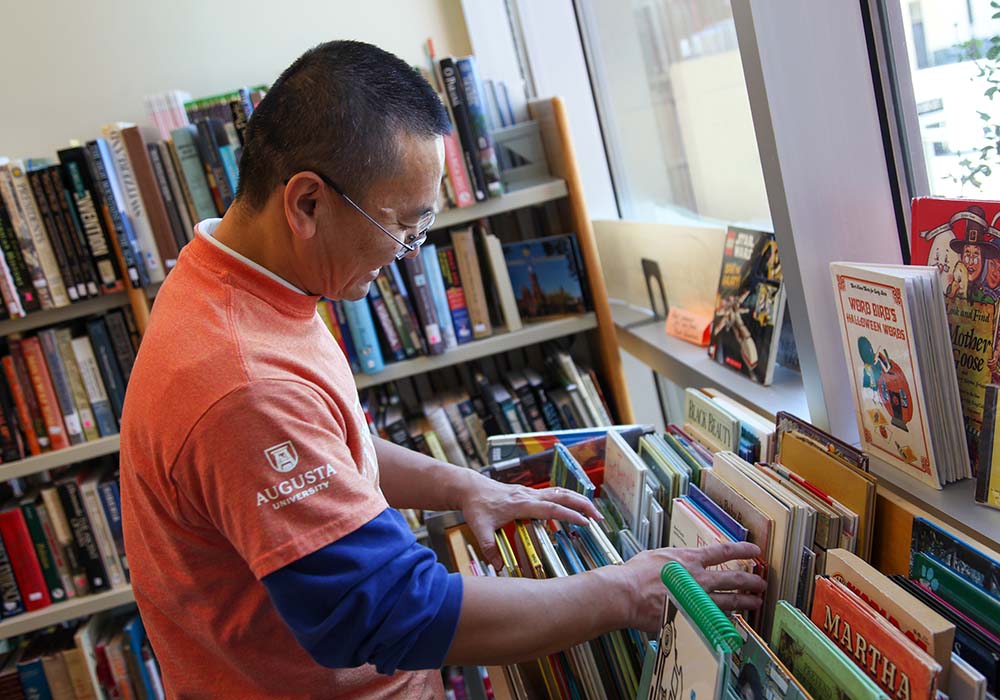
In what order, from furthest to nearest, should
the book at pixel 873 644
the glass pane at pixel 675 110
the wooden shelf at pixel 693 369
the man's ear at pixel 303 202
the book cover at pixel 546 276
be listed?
the book cover at pixel 546 276, the glass pane at pixel 675 110, the wooden shelf at pixel 693 369, the man's ear at pixel 303 202, the book at pixel 873 644

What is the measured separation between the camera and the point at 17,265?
2092 mm

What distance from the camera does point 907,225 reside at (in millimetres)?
1234

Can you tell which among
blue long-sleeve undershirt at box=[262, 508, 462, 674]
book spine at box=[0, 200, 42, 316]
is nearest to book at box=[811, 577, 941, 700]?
blue long-sleeve undershirt at box=[262, 508, 462, 674]

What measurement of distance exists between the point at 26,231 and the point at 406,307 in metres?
0.99

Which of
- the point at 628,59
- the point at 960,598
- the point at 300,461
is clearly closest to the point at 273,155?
the point at 300,461

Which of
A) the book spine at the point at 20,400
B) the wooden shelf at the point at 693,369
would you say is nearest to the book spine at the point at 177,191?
the book spine at the point at 20,400

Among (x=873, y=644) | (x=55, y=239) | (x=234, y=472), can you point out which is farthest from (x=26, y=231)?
(x=873, y=644)

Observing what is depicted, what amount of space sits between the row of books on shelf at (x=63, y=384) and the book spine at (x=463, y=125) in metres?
1.02

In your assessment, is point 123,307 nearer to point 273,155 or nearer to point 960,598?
point 273,155

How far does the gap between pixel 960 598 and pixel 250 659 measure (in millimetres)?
824

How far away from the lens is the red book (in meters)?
2.21

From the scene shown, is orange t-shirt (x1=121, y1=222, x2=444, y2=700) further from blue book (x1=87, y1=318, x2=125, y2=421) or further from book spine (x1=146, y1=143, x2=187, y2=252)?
blue book (x1=87, y1=318, x2=125, y2=421)

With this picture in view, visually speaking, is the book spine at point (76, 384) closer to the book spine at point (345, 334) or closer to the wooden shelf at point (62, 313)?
the wooden shelf at point (62, 313)

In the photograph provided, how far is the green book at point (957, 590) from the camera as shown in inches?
30.7
